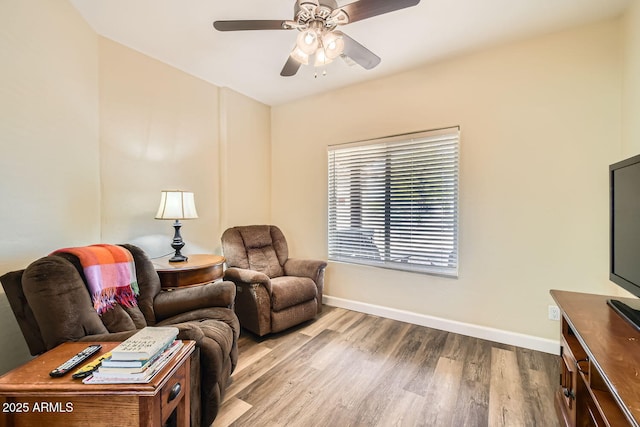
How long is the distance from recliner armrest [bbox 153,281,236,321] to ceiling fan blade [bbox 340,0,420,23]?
1949 millimetres

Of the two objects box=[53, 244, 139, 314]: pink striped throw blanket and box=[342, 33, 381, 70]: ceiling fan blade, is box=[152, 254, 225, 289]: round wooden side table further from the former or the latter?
box=[342, 33, 381, 70]: ceiling fan blade

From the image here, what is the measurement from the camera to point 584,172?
2.10 m

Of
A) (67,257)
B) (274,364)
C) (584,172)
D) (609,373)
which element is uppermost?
(584,172)

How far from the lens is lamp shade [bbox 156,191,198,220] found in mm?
2290

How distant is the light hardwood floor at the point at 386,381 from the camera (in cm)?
159

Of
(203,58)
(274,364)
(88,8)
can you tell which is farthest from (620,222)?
(88,8)

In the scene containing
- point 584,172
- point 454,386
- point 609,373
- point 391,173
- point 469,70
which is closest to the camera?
point 609,373

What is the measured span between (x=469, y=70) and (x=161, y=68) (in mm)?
2910

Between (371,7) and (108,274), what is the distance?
2.11 m

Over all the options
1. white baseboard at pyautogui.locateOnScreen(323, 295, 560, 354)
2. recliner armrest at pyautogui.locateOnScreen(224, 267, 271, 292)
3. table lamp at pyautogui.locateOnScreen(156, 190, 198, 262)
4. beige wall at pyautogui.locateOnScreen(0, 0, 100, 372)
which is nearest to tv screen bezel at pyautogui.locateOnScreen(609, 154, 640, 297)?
white baseboard at pyautogui.locateOnScreen(323, 295, 560, 354)

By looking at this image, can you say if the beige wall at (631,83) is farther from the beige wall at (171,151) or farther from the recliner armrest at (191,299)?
the beige wall at (171,151)

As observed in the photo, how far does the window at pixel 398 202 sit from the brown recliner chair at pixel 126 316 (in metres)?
1.71

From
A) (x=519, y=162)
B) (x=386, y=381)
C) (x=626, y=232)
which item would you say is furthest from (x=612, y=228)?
(x=386, y=381)

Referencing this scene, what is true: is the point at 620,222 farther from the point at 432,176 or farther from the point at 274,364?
the point at 274,364
